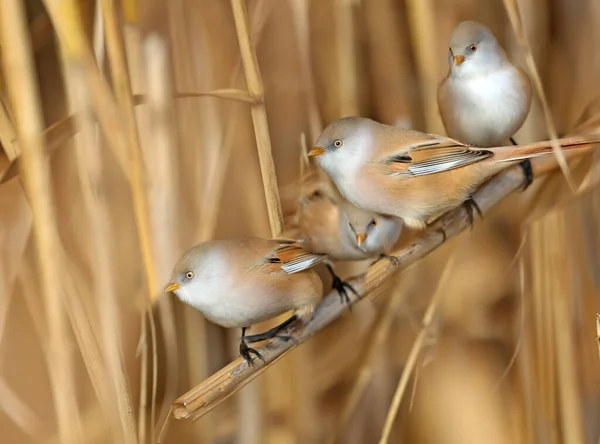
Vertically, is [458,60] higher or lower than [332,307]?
higher

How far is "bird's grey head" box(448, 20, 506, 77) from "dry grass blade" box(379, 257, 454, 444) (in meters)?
0.41

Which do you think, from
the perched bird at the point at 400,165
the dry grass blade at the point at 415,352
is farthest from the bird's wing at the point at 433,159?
the dry grass blade at the point at 415,352

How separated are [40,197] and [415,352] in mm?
789

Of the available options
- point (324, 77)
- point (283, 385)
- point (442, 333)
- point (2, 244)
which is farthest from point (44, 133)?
point (442, 333)

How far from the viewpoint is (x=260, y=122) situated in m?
1.18

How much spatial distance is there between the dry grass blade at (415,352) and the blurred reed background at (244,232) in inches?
0.4

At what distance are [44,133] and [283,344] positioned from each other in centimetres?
55

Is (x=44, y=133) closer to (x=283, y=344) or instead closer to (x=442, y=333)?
(x=283, y=344)

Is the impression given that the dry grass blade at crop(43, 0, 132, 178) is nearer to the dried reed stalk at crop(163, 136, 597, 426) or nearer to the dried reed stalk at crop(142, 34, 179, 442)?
the dried reed stalk at crop(142, 34, 179, 442)

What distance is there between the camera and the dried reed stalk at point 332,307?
100cm

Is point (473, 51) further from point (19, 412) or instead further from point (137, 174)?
point (19, 412)

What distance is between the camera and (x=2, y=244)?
112 centimetres

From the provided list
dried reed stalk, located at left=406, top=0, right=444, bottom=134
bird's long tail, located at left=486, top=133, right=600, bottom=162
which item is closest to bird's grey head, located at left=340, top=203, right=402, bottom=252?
bird's long tail, located at left=486, top=133, right=600, bottom=162

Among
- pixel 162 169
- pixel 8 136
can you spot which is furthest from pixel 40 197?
pixel 162 169
